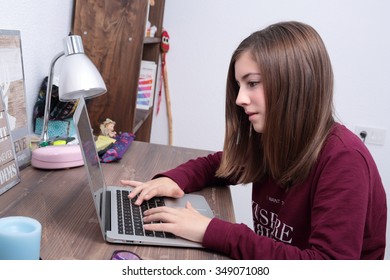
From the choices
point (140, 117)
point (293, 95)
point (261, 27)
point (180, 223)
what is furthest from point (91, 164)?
point (261, 27)

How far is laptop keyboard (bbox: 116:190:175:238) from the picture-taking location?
2.81 feet

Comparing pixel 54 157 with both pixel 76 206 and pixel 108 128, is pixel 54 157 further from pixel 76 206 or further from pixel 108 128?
pixel 108 128

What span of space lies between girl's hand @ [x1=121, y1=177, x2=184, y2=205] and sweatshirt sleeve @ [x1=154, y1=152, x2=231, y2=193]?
0.09 ft

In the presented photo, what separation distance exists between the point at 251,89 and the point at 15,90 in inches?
24.4

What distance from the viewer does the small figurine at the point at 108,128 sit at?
1.56m

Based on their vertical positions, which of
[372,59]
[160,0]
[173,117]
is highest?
[160,0]

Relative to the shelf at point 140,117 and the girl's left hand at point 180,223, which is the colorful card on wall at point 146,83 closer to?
→ the shelf at point 140,117

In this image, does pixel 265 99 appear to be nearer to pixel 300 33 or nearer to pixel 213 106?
pixel 300 33

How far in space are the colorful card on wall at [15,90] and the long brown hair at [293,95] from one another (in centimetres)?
59

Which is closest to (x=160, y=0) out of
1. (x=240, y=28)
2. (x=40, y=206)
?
(x=240, y=28)

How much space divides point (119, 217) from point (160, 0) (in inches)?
59.2

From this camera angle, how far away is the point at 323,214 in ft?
2.84

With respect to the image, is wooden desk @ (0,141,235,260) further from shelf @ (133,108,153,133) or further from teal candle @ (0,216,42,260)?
shelf @ (133,108,153,133)
